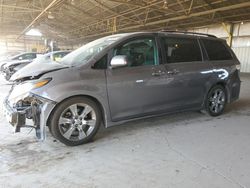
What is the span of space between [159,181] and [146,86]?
4.99ft

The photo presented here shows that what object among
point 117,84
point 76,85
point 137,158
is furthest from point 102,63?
point 137,158

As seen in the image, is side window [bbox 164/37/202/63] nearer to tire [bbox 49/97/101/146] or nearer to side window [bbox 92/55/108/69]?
side window [bbox 92/55/108/69]

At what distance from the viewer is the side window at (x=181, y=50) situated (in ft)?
12.1

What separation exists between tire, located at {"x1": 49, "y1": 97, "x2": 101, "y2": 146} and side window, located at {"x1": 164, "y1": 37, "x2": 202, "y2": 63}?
1.51m

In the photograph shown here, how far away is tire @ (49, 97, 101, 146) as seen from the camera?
291 centimetres

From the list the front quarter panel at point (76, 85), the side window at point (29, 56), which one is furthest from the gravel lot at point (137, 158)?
the side window at point (29, 56)

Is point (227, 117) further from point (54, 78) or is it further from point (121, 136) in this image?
point (54, 78)

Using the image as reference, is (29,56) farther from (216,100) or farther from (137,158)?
(137,158)

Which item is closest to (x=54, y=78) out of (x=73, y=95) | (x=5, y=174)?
(x=73, y=95)

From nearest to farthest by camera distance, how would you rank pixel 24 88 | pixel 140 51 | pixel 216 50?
pixel 24 88 → pixel 140 51 → pixel 216 50

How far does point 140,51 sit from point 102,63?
68 cm

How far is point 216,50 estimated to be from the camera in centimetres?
437

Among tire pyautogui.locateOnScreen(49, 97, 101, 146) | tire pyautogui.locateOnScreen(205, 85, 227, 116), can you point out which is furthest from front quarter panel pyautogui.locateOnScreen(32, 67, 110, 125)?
tire pyautogui.locateOnScreen(205, 85, 227, 116)

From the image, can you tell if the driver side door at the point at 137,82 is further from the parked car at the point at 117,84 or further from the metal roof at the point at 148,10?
the metal roof at the point at 148,10
